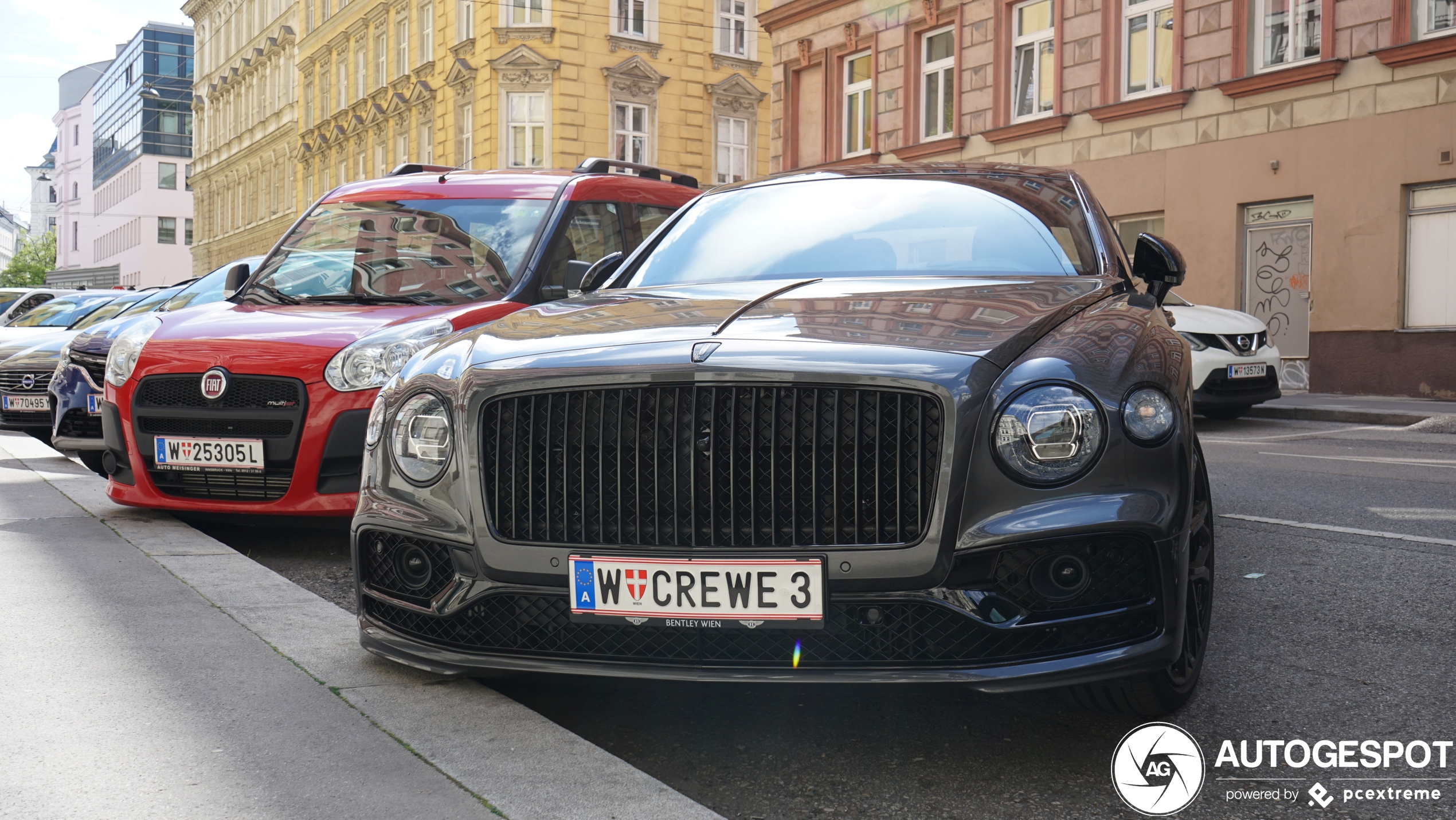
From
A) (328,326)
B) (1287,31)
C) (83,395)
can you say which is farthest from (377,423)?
(1287,31)

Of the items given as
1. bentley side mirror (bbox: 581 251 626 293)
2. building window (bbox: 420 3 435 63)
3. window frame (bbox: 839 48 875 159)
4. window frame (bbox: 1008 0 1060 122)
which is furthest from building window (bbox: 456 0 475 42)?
bentley side mirror (bbox: 581 251 626 293)

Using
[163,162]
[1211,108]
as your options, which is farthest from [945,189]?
[163,162]

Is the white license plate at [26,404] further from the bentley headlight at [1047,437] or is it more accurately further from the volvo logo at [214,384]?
the bentley headlight at [1047,437]

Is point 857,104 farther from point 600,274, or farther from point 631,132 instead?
point 600,274

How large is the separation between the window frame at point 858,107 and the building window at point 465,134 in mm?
12694

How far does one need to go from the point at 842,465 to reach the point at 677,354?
1.47 feet

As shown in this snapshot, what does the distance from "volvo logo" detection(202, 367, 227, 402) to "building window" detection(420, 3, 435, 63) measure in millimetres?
33618

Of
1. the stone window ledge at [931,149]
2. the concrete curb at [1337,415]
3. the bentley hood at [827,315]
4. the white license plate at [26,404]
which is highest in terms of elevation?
the stone window ledge at [931,149]

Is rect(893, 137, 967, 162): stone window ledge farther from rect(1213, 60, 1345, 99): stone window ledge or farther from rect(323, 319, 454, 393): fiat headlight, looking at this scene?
rect(323, 319, 454, 393): fiat headlight

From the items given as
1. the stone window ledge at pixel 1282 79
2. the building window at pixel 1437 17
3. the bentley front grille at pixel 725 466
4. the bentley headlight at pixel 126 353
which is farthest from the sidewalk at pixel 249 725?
the stone window ledge at pixel 1282 79

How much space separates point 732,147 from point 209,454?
32.2 m

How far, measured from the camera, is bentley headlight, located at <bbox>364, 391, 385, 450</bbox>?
3.32 metres

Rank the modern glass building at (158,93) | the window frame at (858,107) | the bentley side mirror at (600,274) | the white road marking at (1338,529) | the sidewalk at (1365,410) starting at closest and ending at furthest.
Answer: the bentley side mirror at (600,274), the white road marking at (1338,529), the sidewalk at (1365,410), the window frame at (858,107), the modern glass building at (158,93)

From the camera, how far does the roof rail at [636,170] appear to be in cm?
751
